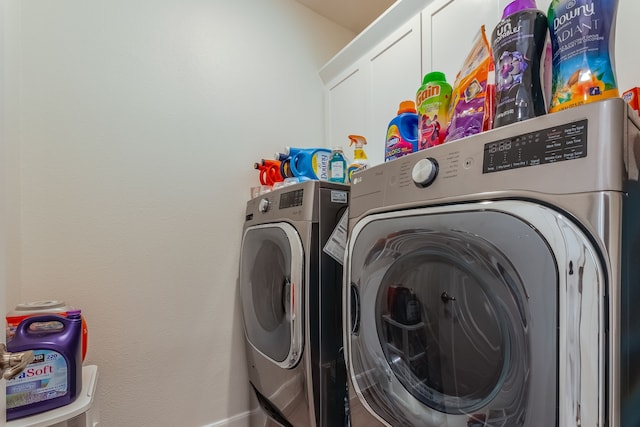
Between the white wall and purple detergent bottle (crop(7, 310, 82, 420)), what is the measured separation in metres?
0.32

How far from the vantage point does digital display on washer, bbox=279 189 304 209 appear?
1199 mm

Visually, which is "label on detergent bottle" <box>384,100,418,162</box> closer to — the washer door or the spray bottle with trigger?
the spray bottle with trigger

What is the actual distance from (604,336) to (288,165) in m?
1.36

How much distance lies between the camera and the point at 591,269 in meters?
0.46

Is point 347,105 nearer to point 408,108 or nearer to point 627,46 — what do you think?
point 408,108

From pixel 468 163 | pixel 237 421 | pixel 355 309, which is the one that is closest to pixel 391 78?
pixel 468 163

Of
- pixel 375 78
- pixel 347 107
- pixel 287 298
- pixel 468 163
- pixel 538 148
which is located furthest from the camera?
pixel 347 107

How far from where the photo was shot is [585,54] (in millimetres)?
619

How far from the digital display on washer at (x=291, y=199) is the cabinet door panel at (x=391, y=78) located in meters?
0.60

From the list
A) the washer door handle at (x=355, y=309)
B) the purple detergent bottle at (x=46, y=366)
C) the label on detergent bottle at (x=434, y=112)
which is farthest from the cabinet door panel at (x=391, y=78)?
the purple detergent bottle at (x=46, y=366)

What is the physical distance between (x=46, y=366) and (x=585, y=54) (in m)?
1.56

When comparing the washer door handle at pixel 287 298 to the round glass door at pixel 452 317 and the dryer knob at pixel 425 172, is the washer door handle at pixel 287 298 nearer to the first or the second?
the round glass door at pixel 452 317

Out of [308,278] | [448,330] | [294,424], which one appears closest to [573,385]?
[448,330]

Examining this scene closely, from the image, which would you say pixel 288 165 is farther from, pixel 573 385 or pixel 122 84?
pixel 573 385
